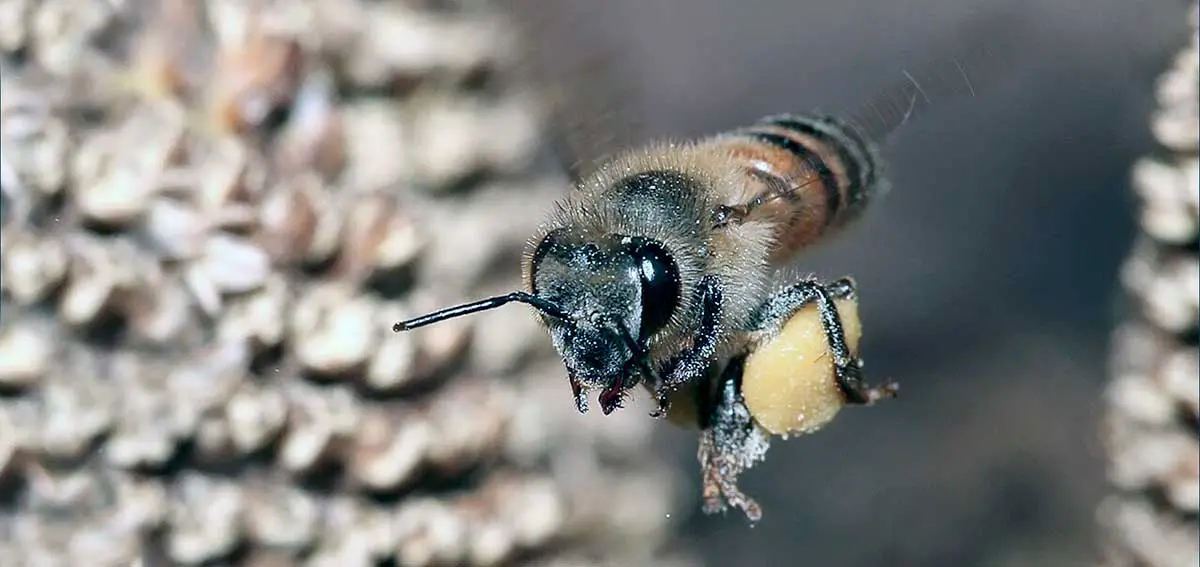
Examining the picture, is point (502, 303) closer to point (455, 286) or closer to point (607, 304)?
point (607, 304)

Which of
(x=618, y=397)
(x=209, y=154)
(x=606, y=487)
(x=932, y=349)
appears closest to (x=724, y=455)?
(x=618, y=397)

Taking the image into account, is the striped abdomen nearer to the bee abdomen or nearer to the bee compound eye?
the bee abdomen

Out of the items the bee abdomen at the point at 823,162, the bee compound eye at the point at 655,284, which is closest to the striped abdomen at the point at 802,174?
the bee abdomen at the point at 823,162

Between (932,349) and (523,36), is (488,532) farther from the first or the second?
(932,349)

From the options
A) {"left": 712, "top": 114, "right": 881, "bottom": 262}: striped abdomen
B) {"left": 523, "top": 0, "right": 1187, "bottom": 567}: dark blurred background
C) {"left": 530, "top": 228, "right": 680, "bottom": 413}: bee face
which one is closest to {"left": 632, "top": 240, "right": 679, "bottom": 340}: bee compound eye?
{"left": 530, "top": 228, "right": 680, "bottom": 413}: bee face

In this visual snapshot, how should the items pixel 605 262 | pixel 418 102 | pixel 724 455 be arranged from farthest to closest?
pixel 418 102, pixel 724 455, pixel 605 262

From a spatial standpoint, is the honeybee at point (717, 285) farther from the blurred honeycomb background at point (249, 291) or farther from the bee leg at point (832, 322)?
the blurred honeycomb background at point (249, 291)
